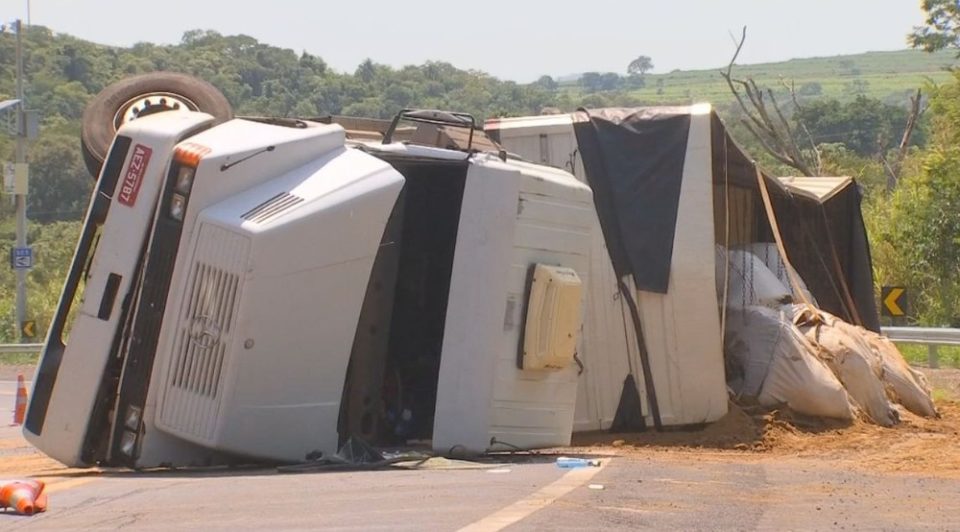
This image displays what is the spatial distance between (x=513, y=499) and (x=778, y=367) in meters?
5.13

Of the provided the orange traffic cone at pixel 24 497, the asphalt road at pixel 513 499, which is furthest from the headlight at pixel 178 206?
the orange traffic cone at pixel 24 497

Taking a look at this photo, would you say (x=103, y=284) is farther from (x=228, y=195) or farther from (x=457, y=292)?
(x=457, y=292)

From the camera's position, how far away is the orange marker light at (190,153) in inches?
308

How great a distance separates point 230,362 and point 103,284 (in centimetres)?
87

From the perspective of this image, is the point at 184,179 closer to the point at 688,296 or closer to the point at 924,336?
the point at 688,296

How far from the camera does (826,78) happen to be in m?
158

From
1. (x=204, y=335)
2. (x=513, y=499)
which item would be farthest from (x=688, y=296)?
(x=513, y=499)

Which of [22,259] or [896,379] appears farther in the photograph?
[22,259]

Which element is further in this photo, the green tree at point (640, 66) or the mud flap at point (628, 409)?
the green tree at point (640, 66)

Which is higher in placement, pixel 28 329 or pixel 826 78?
pixel 826 78

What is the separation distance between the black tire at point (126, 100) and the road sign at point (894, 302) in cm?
1254

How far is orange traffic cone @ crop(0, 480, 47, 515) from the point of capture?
636cm

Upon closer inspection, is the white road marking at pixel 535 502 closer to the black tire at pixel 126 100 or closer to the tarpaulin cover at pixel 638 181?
the tarpaulin cover at pixel 638 181

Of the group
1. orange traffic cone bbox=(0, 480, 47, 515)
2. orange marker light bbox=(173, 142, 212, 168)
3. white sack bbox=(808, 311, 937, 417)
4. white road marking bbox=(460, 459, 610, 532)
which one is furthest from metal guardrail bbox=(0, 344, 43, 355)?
orange traffic cone bbox=(0, 480, 47, 515)
